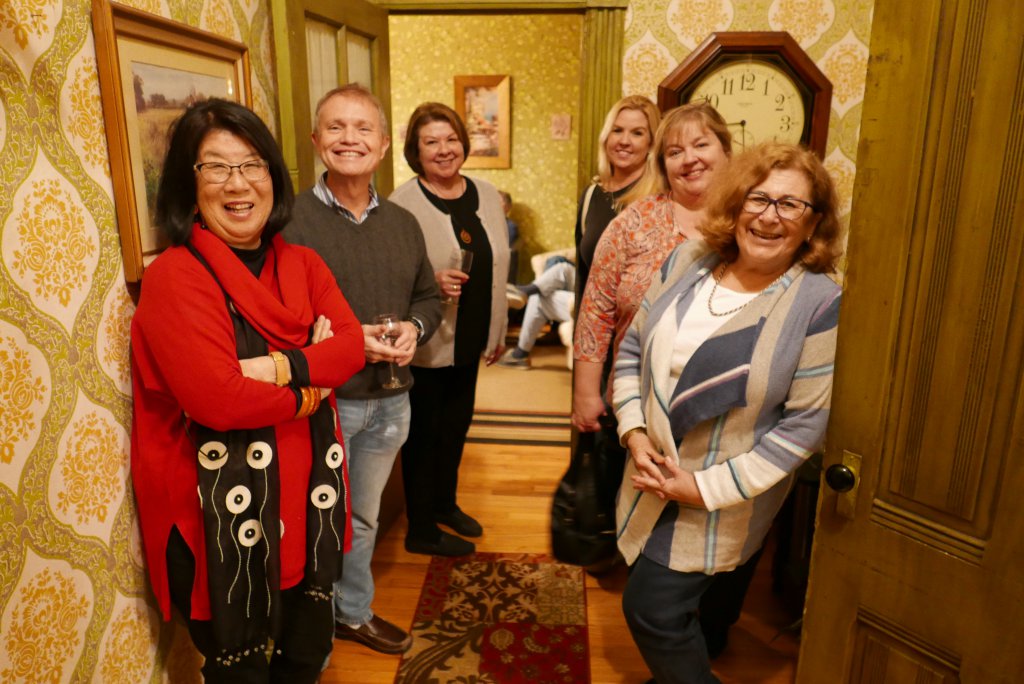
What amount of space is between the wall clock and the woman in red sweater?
182 centimetres

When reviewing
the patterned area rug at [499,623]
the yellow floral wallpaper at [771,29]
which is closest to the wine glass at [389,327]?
the patterned area rug at [499,623]

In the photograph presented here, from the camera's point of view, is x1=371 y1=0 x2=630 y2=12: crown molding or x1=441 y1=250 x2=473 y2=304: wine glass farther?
x1=371 y1=0 x2=630 y2=12: crown molding

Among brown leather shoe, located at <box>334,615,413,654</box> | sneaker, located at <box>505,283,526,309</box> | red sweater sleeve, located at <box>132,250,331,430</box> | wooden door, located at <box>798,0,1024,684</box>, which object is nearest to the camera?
wooden door, located at <box>798,0,1024,684</box>

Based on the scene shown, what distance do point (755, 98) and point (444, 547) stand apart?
2.06 m

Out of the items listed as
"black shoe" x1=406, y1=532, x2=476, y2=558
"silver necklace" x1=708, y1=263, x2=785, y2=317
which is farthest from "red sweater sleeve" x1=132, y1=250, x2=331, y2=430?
"black shoe" x1=406, y1=532, x2=476, y2=558

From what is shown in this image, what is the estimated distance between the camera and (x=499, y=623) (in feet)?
7.33

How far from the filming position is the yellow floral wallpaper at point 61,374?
1.11m

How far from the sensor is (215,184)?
135 cm

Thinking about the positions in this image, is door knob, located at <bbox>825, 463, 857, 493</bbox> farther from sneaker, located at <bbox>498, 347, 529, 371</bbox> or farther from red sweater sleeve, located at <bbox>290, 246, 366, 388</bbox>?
sneaker, located at <bbox>498, 347, 529, 371</bbox>

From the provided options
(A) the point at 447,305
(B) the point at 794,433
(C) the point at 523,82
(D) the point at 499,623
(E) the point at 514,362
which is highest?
(C) the point at 523,82

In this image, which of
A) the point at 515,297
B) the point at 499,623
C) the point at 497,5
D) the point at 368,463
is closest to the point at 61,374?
the point at 368,463

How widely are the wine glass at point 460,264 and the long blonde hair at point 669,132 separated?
0.53 metres

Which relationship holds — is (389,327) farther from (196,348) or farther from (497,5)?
(497,5)

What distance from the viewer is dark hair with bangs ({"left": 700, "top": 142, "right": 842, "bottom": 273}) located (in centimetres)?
145
